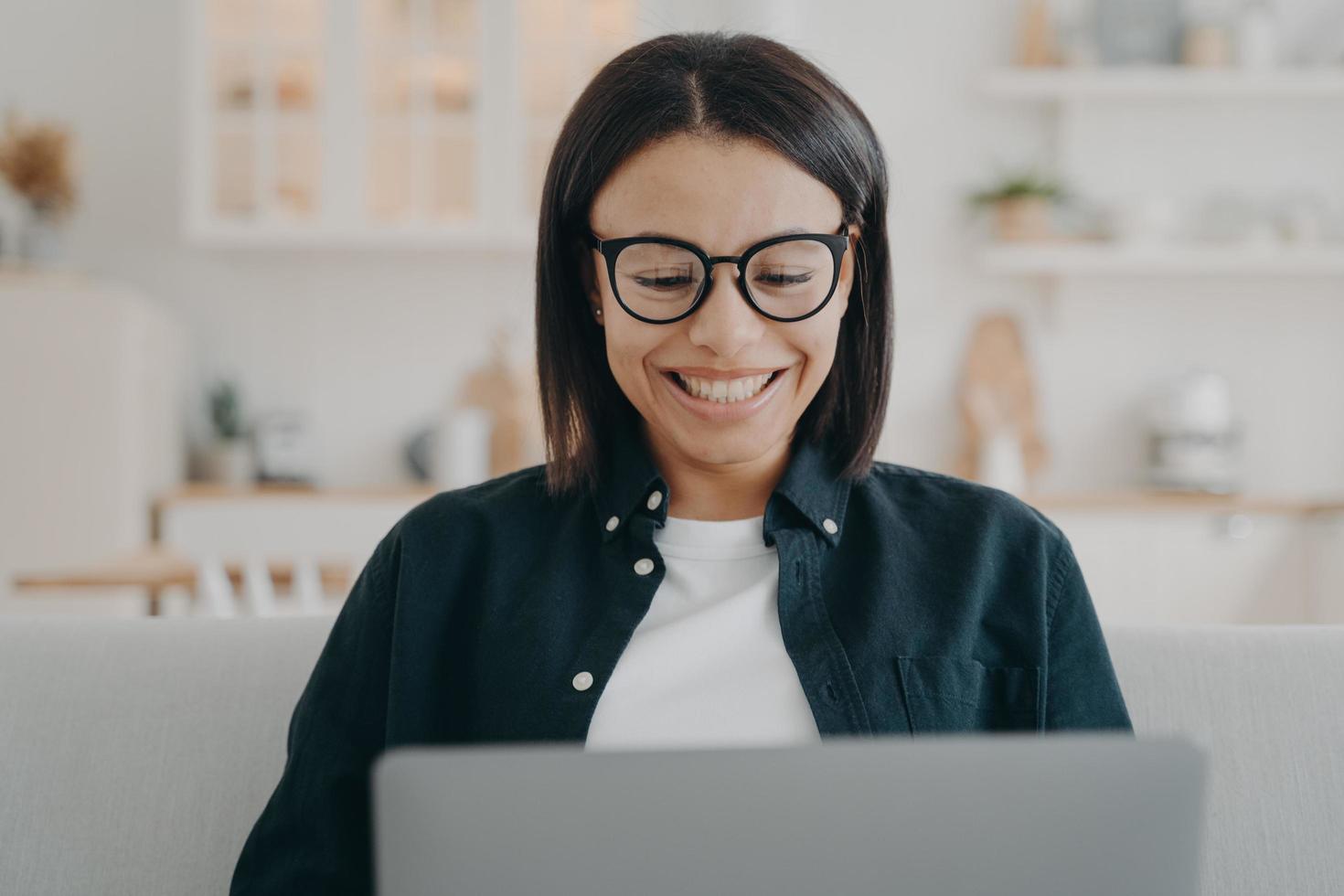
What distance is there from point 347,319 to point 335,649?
3297 millimetres

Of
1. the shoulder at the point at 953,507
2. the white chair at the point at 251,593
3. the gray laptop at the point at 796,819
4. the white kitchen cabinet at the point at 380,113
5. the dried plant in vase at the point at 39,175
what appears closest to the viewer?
the gray laptop at the point at 796,819

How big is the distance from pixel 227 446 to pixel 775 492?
126 inches

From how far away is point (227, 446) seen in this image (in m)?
3.98

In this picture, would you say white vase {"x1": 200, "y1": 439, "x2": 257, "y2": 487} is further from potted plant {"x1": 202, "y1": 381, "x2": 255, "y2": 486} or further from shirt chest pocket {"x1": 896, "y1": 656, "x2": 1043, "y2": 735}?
shirt chest pocket {"x1": 896, "y1": 656, "x2": 1043, "y2": 735}

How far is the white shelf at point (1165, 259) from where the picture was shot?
3.93 metres

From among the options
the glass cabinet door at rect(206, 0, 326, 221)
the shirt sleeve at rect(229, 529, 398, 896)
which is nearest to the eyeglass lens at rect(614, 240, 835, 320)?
the shirt sleeve at rect(229, 529, 398, 896)

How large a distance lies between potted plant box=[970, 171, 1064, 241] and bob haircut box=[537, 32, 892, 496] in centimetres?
294

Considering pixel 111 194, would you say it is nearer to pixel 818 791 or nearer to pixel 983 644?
pixel 983 644

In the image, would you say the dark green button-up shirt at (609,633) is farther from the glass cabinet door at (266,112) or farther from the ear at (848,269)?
the glass cabinet door at (266,112)

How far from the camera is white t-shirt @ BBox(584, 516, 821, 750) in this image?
103 centimetres

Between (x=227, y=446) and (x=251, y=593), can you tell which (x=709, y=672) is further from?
(x=227, y=446)

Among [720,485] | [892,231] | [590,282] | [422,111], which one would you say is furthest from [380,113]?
[720,485]

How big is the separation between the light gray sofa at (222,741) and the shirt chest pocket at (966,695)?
0.71 feet

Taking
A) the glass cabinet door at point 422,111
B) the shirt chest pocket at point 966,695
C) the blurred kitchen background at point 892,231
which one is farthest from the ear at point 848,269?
the glass cabinet door at point 422,111
